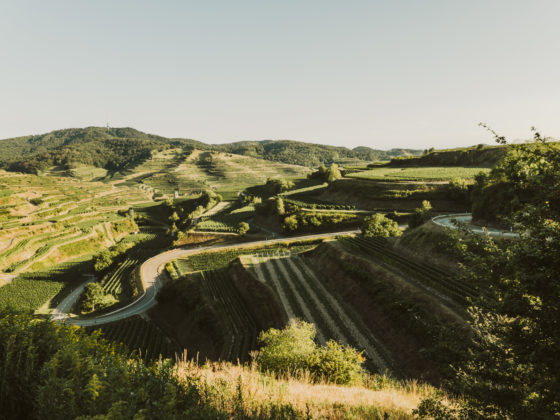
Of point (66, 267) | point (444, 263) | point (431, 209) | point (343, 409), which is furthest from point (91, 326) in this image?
point (431, 209)

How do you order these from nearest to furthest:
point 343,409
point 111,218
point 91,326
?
point 343,409
point 91,326
point 111,218

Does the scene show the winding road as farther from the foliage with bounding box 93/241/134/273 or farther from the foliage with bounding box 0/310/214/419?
the foliage with bounding box 0/310/214/419

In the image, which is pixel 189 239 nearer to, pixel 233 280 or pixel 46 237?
pixel 233 280

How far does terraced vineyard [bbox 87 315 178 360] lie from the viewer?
45.1m

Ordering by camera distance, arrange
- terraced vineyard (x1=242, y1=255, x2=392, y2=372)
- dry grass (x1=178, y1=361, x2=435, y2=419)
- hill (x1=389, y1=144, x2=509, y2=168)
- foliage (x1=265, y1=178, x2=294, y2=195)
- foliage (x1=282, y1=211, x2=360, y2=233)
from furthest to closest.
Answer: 1. foliage (x1=265, y1=178, x2=294, y2=195)
2. hill (x1=389, y1=144, x2=509, y2=168)
3. foliage (x1=282, y1=211, x2=360, y2=233)
4. terraced vineyard (x1=242, y1=255, x2=392, y2=372)
5. dry grass (x1=178, y1=361, x2=435, y2=419)

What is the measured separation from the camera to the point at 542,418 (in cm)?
663

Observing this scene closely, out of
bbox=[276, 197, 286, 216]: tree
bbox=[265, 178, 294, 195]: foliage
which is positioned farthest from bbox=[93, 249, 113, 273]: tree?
bbox=[265, 178, 294, 195]: foliage

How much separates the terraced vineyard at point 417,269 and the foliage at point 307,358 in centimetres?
1078

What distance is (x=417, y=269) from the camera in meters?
37.6

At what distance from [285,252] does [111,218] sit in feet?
391

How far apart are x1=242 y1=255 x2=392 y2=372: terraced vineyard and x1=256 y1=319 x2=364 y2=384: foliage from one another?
362 centimetres

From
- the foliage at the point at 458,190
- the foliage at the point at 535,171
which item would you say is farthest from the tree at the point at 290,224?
the foliage at the point at 535,171

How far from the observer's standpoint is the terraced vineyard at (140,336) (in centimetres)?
4509

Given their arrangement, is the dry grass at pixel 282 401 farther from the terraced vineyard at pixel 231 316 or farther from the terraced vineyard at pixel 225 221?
the terraced vineyard at pixel 225 221
